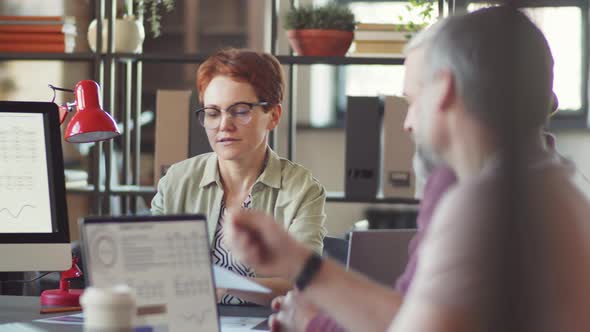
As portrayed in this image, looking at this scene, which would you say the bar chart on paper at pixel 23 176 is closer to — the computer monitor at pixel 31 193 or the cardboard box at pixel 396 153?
the computer monitor at pixel 31 193

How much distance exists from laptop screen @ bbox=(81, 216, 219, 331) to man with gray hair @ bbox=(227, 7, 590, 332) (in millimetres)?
171

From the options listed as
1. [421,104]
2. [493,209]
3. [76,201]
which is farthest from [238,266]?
[76,201]

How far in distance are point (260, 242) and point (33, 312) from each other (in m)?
1.01

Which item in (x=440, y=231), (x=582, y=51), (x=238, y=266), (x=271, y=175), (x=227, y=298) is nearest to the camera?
(x=440, y=231)

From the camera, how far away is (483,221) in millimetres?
293

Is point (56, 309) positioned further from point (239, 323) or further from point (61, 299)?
point (239, 323)

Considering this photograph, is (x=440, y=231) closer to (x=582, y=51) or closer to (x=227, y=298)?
(x=227, y=298)

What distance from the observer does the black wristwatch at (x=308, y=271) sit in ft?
2.73

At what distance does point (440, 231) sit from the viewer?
0.68 metres

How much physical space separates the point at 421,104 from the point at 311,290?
236 millimetres

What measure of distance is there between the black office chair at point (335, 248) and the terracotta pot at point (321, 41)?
1.02 metres

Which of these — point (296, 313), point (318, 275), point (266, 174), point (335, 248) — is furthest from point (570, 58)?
point (318, 275)

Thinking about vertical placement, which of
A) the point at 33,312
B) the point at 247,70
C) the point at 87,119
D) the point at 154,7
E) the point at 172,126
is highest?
the point at 154,7

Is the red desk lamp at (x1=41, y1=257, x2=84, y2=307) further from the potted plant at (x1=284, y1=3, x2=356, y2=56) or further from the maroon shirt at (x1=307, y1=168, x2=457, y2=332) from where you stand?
the potted plant at (x1=284, y1=3, x2=356, y2=56)
